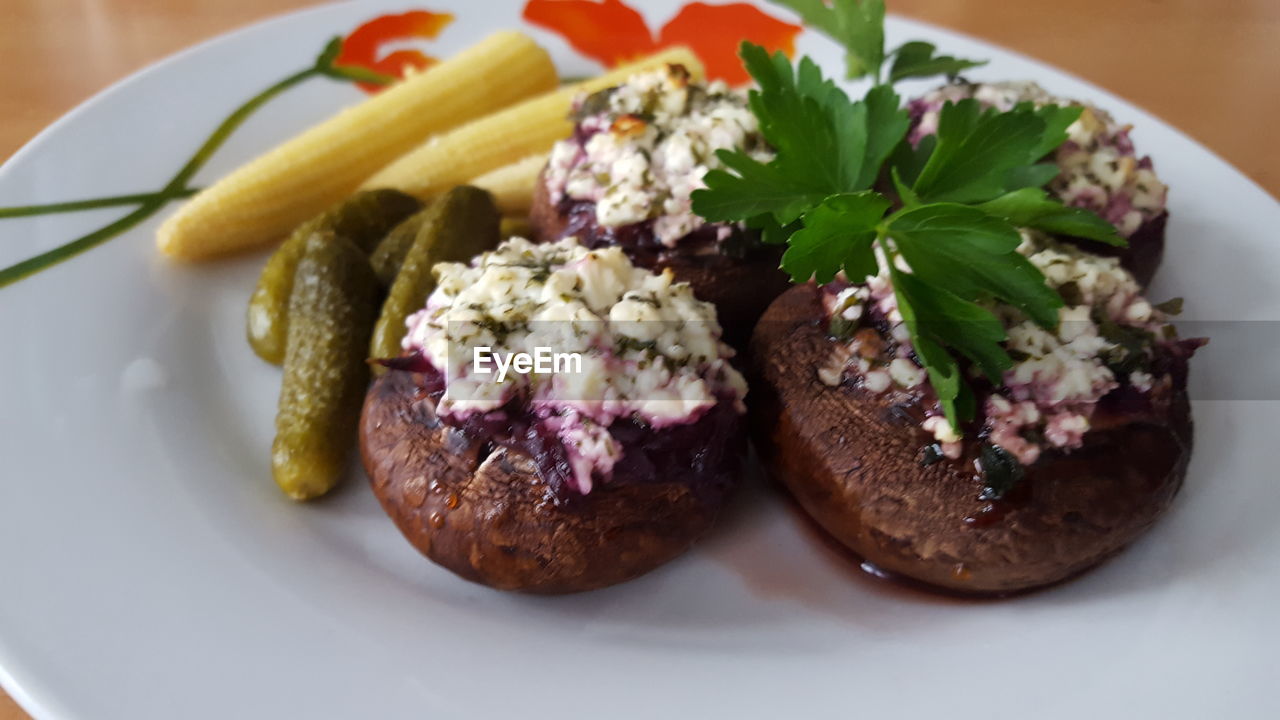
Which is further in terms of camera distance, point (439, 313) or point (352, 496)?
point (352, 496)

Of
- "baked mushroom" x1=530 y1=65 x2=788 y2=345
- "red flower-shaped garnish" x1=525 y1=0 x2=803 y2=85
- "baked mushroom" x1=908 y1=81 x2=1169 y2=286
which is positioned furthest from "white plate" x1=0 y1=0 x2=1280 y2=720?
A: "red flower-shaped garnish" x1=525 y1=0 x2=803 y2=85

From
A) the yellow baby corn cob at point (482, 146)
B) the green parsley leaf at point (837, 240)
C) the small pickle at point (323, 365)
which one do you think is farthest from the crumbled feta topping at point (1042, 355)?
the yellow baby corn cob at point (482, 146)

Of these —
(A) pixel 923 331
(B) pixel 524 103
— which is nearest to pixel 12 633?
(A) pixel 923 331

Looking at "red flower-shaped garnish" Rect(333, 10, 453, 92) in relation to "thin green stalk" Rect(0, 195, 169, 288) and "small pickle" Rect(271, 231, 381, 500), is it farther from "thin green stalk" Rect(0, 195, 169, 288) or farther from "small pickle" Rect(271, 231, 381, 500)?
"small pickle" Rect(271, 231, 381, 500)

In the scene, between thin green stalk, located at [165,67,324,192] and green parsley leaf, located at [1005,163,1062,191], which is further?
thin green stalk, located at [165,67,324,192]

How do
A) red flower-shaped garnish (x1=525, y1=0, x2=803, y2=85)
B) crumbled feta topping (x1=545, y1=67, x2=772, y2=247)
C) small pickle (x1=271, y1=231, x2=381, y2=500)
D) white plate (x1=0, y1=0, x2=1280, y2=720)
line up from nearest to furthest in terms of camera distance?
white plate (x1=0, y1=0, x2=1280, y2=720)
small pickle (x1=271, y1=231, x2=381, y2=500)
crumbled feta topping (x1=545, y1=67, x2=772, y2=247)
red flower-shaped garnish (x1=525, y1=0, x2=803, y2=85)

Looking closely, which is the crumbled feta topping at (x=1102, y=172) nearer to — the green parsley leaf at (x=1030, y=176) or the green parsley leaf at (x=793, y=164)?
the green parsley leaf at (x=1030, y=176)

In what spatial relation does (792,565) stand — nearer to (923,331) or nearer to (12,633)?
(923,331)
